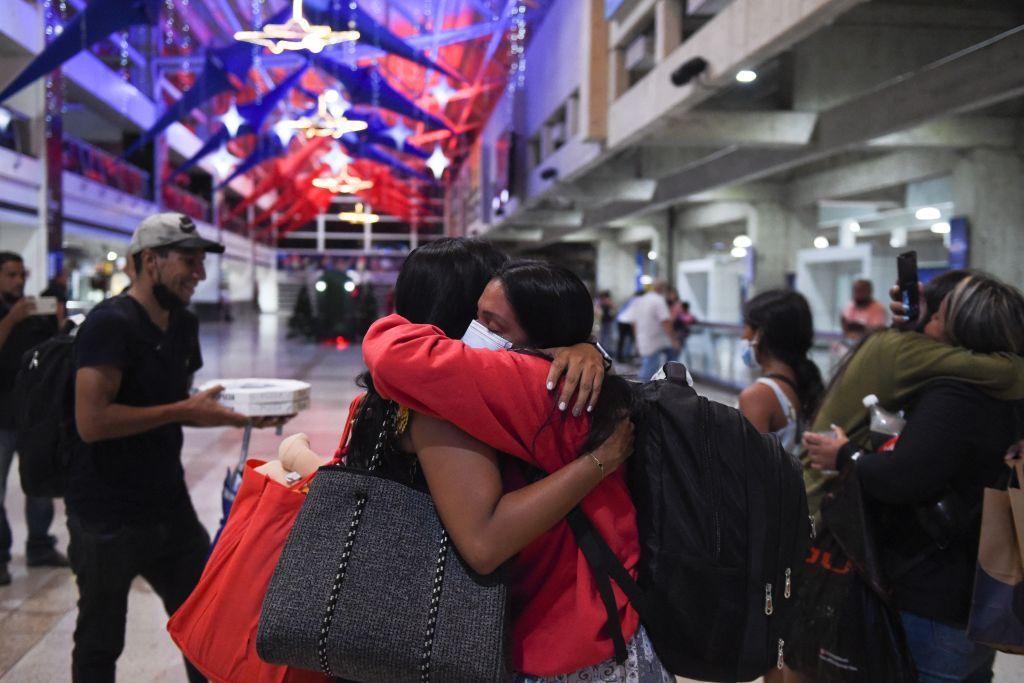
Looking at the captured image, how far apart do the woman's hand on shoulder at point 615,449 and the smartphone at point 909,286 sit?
1.24 meters

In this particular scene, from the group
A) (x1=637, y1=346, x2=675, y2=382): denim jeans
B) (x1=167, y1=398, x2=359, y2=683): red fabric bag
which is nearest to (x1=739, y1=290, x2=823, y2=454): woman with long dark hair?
(x1=167, y1=398, x2=359, y2=683): red fabric bag

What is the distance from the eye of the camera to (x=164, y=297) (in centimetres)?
256

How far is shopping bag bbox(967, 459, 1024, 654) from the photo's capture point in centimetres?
182

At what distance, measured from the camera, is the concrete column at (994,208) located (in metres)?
8.45

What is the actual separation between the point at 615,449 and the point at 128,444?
1.74 metres

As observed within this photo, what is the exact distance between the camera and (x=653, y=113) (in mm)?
8156

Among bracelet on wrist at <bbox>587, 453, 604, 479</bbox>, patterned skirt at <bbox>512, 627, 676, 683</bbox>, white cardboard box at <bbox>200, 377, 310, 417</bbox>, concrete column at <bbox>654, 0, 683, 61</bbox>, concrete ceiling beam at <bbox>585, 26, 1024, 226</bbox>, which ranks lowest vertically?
patterned skirt at <bbox>512, 627, 676, 683</bbox>

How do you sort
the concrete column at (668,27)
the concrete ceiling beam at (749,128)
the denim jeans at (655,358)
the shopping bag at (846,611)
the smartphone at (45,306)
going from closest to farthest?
1. the shopping bag at (846,611)
2. the smartphone at (45,306)
3. the concrete column at (668,27)
4. the concrete ceiling beam at (749,128)
5. the denim jeans at (655,358)

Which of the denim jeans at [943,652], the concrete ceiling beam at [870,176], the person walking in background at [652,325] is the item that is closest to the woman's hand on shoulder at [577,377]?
the denim jeans at [943,652]

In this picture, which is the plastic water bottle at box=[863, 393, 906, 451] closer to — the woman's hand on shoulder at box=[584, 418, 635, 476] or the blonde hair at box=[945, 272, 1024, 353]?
the blonde hair at box=[945, 272, 1024, 353]

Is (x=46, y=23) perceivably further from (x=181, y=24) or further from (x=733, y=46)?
(x=181, y=24)

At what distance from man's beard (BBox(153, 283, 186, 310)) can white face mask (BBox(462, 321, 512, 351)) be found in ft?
5.06

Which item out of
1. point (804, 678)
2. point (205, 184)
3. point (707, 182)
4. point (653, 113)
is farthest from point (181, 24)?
point (804, 678)

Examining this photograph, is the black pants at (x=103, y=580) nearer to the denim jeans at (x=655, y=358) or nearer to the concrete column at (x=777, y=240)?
the denim jeans at (x=655, y=358)
